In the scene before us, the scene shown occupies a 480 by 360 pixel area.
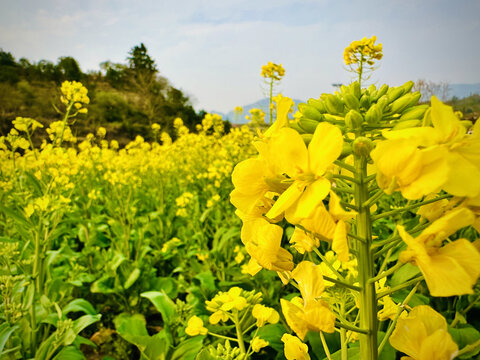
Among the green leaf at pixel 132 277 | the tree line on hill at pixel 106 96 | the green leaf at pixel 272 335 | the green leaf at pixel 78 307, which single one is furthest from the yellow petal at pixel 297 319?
the tree line on hill at pixel 106 96

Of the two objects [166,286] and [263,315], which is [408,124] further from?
[166,286]

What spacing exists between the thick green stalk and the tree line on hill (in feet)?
50.1

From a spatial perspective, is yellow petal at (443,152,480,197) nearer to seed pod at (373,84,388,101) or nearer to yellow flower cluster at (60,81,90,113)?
seed pod at (373,84,388,101)

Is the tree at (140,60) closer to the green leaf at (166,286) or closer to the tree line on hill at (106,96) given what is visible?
the tree line on hill at (106,96)

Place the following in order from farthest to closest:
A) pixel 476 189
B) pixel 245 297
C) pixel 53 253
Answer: pixel 53 253 < pixel 245 297 < pixel 476 189

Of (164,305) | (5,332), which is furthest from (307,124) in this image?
(5,332)

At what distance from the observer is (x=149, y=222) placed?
385 cm

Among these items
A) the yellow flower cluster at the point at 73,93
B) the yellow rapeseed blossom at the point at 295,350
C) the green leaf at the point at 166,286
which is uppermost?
the yellow flower cluster at the point at 73,93

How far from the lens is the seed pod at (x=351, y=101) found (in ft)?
2.34

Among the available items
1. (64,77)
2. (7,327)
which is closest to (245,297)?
(7,327)

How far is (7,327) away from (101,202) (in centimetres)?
376

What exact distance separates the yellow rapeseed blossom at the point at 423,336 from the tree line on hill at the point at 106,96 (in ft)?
50.5

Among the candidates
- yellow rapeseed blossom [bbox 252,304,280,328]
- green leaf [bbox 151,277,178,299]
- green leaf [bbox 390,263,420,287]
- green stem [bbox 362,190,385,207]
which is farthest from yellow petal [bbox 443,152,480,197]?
green leaf [bbox 151,277,178,299]

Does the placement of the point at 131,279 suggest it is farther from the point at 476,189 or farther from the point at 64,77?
the point at 64,77
